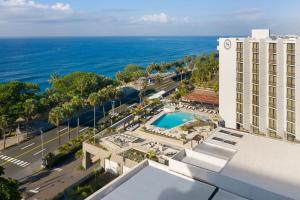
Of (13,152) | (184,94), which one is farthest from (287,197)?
(184,94)

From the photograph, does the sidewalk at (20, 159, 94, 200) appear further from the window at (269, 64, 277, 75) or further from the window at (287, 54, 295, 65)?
the window at (287, 54, 295, 65)

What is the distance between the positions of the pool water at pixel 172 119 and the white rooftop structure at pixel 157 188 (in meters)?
35.3

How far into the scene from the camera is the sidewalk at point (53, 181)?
4125 cm

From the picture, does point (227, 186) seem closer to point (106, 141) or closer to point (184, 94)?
point (106, 141)

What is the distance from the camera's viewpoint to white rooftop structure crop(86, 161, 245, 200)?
2573 centimetres

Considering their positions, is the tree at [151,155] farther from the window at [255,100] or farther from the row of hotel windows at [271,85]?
the window at [255,100]

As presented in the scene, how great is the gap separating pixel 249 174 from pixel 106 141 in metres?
29.1

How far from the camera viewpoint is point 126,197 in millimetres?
25672

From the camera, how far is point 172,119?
230ft

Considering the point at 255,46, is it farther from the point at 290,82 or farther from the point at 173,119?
the point at 173,119

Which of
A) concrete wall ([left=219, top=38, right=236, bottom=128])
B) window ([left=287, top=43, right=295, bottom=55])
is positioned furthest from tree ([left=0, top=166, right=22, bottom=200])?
window ([left=287, top=43, right=295, bottom=55])

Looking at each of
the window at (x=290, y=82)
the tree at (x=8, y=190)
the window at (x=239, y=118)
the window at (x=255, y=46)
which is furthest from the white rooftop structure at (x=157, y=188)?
the window at (x=255, y=46)

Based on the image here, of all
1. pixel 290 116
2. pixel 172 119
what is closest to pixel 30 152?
pixel 172 119

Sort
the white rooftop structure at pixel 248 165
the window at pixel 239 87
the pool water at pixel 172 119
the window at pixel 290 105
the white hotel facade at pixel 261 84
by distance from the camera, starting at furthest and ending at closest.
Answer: the pool water at pixel 172 119 < the window at pixel 239 87 < the window at pixel 290 105 < the white hotel facade at pixel 261 84 < the white rooftop structure at pixel 248 165
